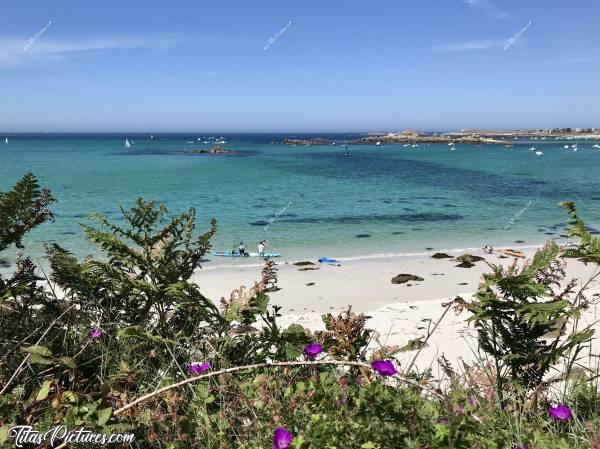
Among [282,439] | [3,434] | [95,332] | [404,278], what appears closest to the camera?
[282,439]

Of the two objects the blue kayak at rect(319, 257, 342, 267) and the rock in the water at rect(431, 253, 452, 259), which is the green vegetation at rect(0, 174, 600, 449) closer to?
the blue kayak at rect(319, 257, 342, 267)

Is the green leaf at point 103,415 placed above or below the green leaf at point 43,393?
below

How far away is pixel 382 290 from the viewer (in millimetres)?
13977

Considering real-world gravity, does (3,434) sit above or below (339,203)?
above

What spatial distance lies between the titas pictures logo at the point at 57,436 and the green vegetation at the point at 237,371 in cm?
3

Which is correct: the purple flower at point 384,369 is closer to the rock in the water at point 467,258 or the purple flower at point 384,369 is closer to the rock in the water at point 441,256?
the rock in the water at point 467,258

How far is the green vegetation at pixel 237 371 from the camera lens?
1.87m

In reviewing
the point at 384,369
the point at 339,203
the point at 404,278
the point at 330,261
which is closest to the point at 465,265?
the point at 404,278

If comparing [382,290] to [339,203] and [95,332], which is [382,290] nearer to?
[95,332]

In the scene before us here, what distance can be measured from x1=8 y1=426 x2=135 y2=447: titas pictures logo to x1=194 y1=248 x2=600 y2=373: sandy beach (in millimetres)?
7420

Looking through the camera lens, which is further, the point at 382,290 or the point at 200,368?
the point at 382,290

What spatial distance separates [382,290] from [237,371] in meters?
12.0

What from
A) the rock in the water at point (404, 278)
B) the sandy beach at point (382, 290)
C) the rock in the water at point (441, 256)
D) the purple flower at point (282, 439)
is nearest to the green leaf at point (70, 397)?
the purple flower at point (282, 439)

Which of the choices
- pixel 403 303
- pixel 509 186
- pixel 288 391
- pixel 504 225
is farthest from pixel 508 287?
pixel 509 186
